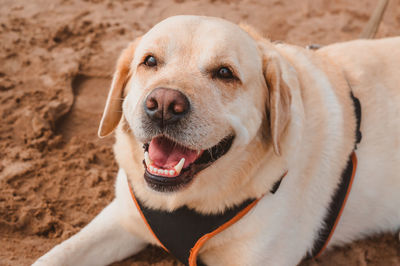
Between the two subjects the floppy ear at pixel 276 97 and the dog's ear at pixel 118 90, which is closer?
the floppy ear at pixel 276 97

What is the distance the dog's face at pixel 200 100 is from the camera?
1825mm

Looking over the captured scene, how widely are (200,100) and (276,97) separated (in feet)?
1.35

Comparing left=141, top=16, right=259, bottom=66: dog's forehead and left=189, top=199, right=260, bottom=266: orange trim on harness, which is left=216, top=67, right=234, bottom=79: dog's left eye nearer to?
left=141, top=16, right=259, bottom=66: dog's forehead

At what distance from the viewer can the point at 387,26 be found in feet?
17.4

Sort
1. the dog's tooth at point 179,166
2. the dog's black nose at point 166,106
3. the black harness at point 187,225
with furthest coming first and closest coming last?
1. the black harness at point 187,225
2. the dog's tooth at point 179,166
3. the dog's black nose at point 166,106

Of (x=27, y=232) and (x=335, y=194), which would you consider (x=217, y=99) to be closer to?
(x=335, y=194)

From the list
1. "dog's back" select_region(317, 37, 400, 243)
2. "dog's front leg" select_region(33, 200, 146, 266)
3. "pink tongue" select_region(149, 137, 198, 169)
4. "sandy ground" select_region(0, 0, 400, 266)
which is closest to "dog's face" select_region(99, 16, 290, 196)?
"pink tongue" select_region(149, 137, 198, 169)

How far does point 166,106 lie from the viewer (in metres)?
1.74

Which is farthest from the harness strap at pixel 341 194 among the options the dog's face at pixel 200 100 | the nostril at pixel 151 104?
the nostril at pixel 151 104

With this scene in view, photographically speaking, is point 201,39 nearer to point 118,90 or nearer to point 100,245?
point 118,90

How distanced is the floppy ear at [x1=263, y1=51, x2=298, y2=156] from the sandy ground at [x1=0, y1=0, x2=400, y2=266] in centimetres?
113

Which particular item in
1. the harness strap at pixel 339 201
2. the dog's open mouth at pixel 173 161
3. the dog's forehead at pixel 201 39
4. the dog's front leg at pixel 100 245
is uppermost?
the dog's forehead at pixel 201 39

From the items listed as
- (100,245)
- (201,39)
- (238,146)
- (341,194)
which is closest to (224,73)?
(201,39)

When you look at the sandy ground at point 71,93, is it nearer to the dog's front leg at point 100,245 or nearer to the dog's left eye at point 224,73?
the dog's front leg at point 100,245
